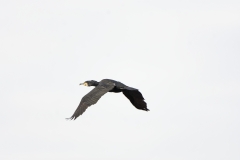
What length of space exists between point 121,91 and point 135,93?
35.8 inches

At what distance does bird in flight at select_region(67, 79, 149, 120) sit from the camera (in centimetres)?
5959

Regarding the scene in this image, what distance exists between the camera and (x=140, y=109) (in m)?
65.5

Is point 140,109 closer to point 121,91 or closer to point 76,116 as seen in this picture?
point 121,91

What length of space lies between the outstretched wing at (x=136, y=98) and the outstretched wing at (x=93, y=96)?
2098mm

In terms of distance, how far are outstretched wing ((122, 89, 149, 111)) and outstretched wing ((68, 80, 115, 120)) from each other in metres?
2.10

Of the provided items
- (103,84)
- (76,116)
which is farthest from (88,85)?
(76,116)

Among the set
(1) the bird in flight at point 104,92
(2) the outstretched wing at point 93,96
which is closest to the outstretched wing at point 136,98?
(1) the bird in flight at point 104,92

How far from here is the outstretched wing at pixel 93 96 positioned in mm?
59309

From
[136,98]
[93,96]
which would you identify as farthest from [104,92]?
[136,98]

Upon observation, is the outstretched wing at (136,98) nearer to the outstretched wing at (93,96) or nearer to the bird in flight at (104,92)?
the bird in flight at (104,92)

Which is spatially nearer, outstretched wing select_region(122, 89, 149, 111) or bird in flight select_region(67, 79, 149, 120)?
bird in flight select_region(67, 79, 149, 120)

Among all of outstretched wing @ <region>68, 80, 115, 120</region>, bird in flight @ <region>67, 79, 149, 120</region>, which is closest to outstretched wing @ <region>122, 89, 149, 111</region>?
bird in flight @ <region>67, 79, 149, 120</region>

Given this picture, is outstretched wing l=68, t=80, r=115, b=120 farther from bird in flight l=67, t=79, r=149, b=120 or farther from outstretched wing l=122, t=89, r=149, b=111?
outstretched wing l=122, t=89, r=149, b=111

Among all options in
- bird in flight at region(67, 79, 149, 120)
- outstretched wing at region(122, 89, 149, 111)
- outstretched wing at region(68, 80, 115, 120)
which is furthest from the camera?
outstretched wing at region(122, 89, 149, 111)
